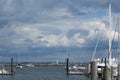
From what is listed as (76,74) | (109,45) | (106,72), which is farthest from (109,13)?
(106,72)

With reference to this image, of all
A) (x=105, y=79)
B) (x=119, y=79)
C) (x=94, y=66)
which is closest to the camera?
(x=94, y=66)

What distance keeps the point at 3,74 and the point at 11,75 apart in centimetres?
330

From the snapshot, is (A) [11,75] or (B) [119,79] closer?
(B) [119,79]

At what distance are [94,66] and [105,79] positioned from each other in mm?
2693

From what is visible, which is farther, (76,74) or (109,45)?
(76,74)

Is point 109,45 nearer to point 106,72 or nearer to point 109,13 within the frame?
point 109,13

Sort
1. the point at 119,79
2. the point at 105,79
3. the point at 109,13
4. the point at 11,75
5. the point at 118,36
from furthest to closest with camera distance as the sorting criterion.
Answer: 1. the point at 11,75
2. the point at 109,13
3. the point at 118,36
4. the point at 119,79
5. the point at 105,79

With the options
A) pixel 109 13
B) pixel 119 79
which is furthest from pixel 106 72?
pixel 109 13

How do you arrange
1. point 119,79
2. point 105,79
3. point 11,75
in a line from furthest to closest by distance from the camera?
point 11,75 → point 119,79 → point 105,79

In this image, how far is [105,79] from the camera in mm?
34844

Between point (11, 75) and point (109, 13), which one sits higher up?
point (109, 13)

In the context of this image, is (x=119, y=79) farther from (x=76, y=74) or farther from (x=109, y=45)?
(x=76, y=74)

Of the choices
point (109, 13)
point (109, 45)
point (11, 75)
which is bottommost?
point (11, 75)

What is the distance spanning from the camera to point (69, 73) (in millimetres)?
137125
